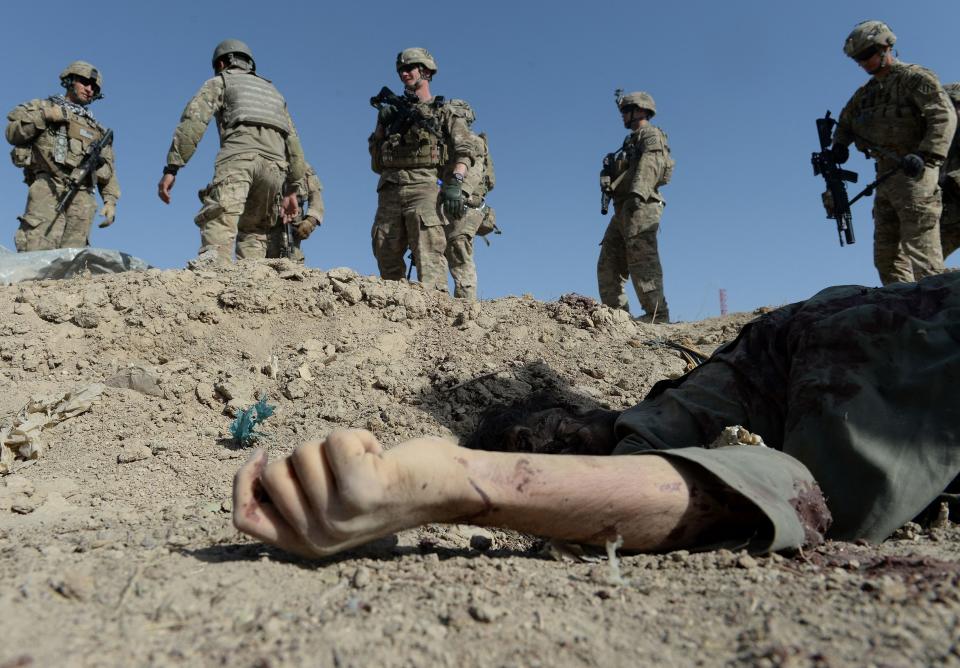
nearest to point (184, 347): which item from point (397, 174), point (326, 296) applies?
point (326, 296)

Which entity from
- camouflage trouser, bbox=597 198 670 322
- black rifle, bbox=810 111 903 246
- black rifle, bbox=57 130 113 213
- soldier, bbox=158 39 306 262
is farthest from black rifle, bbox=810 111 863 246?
black rifle, bbox=57 130 113 213

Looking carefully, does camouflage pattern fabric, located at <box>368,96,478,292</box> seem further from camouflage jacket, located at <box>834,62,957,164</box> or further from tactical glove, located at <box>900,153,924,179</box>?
tactical glove, located at <box>900,153,924,179</box>

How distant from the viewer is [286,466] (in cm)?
133

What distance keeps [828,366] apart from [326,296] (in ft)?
10.2

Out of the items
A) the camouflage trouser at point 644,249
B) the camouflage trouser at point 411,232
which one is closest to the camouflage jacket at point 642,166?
the camouflage trouser at point 644,249

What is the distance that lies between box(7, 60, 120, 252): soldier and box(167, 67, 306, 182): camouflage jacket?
2308 mm

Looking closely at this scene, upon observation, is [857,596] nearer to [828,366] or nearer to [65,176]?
[828,366]

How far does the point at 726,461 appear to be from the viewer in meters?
1.52

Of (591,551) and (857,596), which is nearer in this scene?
(857,596)

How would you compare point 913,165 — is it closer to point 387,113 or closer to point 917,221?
point 917,221

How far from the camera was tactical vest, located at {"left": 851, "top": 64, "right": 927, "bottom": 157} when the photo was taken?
5559mm

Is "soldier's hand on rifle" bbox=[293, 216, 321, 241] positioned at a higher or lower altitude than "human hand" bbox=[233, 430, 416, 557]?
higher

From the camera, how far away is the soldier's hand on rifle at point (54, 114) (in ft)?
22.2

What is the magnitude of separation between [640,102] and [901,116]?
2670mm
